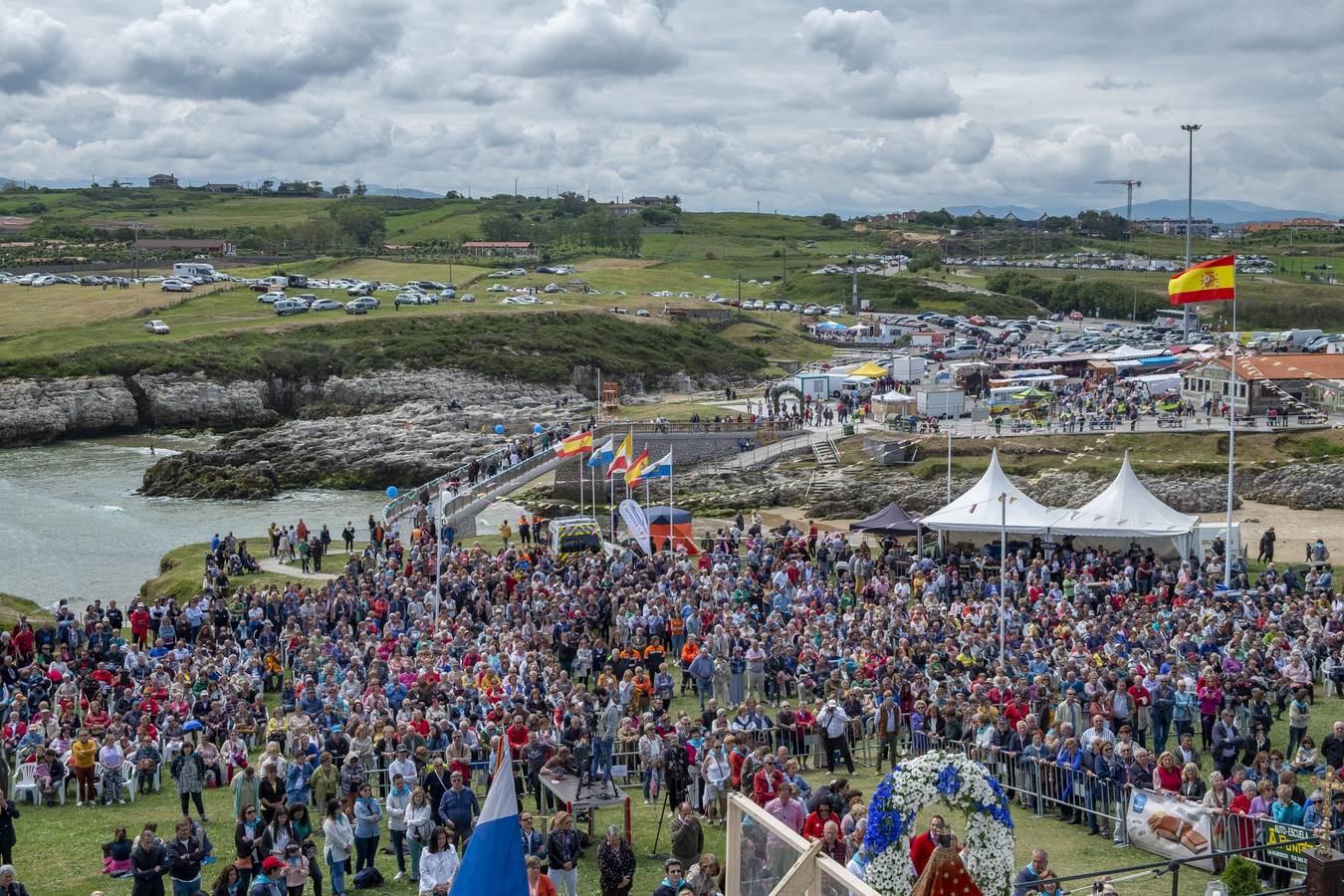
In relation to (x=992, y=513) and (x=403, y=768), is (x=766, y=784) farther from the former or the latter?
(x=992, y=513)

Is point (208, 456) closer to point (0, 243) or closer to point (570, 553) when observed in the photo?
point (570, 553)

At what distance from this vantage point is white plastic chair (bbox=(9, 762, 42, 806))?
1753cm

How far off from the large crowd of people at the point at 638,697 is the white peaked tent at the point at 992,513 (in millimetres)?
1403

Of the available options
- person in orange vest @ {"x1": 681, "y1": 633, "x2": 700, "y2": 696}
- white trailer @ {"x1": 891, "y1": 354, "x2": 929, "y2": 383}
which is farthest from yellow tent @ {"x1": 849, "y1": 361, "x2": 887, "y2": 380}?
person in orange vest @ {"x1": 681, "y1": 633, "x2": 700, "y2": 696}

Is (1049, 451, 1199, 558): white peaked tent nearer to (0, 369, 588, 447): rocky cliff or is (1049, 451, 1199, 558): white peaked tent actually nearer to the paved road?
the paved road

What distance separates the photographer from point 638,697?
2009 cm

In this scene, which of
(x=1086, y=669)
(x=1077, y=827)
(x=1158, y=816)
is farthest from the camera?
(x=1086, y=669)

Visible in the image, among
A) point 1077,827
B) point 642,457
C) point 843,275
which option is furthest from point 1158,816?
point 843,275

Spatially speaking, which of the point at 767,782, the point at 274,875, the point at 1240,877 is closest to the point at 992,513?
the point at 767,782

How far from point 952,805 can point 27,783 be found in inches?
509

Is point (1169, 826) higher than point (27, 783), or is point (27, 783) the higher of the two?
point (1169, 826)

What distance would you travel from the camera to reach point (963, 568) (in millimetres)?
31500

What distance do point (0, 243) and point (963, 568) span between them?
427ft

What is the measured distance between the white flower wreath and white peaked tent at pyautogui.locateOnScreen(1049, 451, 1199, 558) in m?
22.6
